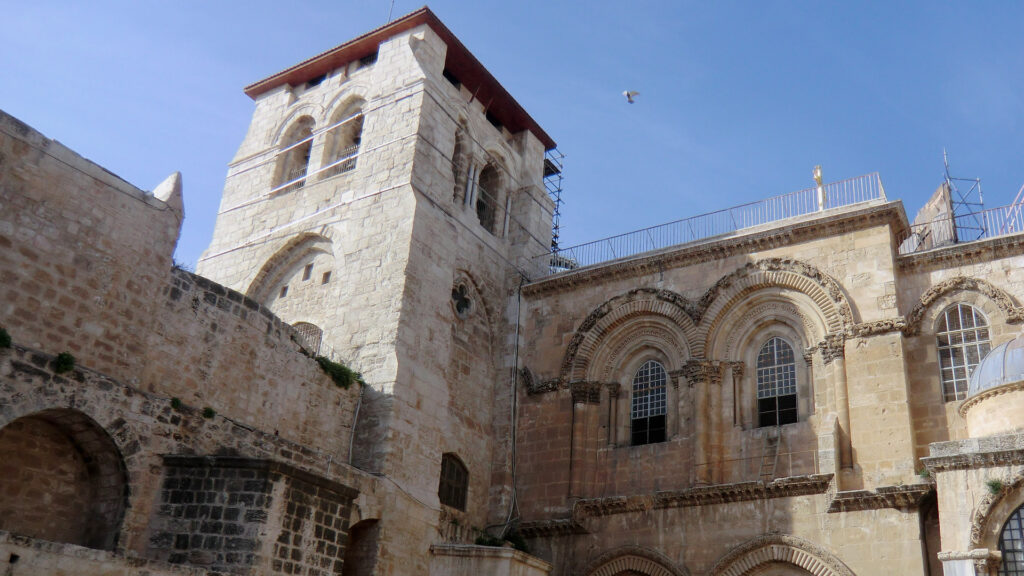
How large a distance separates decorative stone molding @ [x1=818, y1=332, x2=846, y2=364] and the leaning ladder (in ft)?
5.03

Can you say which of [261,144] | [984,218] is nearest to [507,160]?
[261,144]

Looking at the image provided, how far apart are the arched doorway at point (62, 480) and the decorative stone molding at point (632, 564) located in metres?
8.52

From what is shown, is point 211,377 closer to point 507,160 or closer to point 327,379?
point 327,379

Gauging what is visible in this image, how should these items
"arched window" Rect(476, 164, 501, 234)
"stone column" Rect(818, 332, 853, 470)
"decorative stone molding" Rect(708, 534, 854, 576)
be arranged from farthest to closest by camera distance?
"arched window" Rect(476, 164, 501, 234)
"stone column" Rect(818, 332, 853, 470)
"decorative stone molding" Rect(708, 534, 854, 576)

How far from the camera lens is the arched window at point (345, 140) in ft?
69.0

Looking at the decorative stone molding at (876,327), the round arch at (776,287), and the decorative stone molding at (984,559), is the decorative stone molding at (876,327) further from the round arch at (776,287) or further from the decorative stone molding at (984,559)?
the decorative stone molding at (984,559)

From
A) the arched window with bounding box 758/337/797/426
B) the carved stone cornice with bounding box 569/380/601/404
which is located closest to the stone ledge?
the carved stone cornice with bounding box 569/380/601/404

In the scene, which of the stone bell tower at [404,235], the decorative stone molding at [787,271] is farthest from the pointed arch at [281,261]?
the decorative stone molding at [787,271]

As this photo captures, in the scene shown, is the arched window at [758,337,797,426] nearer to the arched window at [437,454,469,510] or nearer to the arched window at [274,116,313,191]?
the arched window at [437,454,469,510]

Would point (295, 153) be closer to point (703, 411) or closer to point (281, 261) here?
point (281, 261)

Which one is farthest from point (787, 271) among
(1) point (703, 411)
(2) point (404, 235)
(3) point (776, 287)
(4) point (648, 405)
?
(2) point (404, 235)

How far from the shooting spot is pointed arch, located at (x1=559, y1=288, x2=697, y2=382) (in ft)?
60.6

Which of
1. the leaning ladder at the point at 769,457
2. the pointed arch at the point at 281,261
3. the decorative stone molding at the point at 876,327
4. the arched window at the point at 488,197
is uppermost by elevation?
the arched window at the point at 488,197

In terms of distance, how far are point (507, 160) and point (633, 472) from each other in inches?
346
